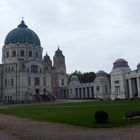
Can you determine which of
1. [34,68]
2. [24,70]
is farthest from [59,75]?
[24,70]

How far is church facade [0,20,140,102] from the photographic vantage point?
321 feet

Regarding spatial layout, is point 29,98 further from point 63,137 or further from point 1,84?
point 63,137

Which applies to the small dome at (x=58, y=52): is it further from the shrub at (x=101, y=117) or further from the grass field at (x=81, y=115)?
the shrub at (x=101, y=117)

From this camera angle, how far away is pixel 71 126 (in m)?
20.9

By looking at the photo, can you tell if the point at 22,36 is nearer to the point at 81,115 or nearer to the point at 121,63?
the point at 121,63

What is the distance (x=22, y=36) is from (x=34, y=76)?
1692cm

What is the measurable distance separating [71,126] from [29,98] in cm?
8131

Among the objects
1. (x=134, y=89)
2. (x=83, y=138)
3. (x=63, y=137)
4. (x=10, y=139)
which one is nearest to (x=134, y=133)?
(x=83, y=138)

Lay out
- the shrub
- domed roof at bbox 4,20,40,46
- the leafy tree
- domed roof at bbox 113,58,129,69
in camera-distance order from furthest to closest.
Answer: the leafy tree
domed roof at bbox 4,20,40,46
domed roof at bbox 113,58,129,69
the shrub

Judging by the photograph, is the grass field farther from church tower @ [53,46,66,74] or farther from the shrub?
church tower @ [53,46,66,74]

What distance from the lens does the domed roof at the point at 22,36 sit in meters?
109

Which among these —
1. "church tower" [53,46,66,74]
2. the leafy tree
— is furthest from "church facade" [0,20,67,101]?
the leafy tree

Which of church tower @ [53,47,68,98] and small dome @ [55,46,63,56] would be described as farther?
small dome @ [55,46,63,56]

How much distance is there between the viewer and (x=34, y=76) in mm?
106125
